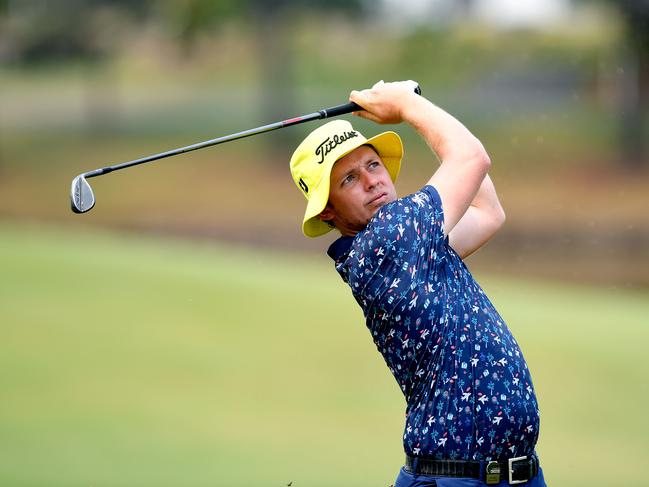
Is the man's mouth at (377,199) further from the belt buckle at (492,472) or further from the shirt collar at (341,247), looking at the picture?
the belt buckle at (492,472)

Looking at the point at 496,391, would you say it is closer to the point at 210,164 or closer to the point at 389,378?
the point at 389,378

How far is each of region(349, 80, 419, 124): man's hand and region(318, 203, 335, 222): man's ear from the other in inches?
9.8

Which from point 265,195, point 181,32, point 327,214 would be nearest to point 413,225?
point 327,214

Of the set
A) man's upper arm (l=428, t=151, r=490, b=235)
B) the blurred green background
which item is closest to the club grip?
man's upper arm (l=428, t=151, r=490, b=235)

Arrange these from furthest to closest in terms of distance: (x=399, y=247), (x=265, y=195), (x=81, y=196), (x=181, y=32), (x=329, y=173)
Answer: (x=181, y=32), (x=265, y=195), (x=81, y=196), (x=329, y=173), (x=399, y=247)

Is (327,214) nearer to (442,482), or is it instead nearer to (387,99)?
(387,99)

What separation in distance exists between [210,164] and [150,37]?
311cm

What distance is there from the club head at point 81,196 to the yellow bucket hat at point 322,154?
0.77m

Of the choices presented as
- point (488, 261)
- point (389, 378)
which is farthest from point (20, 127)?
point (389, 378)

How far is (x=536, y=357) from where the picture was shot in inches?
347

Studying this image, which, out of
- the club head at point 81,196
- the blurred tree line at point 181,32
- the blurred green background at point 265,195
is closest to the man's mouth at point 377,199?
the club head at point 81,196

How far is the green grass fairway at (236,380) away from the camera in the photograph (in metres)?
6.49

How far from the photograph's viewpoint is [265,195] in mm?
23359

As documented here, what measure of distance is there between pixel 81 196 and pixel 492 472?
1483 mm
